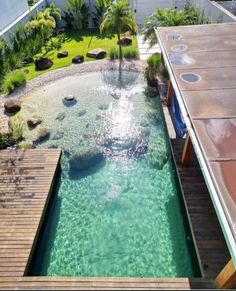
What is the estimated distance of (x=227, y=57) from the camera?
9.82 m

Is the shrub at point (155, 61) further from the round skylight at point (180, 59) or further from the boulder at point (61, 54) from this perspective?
the boulder at point (61, 54)

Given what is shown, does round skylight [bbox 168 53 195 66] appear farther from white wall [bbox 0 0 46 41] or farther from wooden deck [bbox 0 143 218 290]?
white wall [bbox 0 0 46 41]

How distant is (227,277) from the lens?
19.0 ft

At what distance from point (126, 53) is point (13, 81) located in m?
8.36

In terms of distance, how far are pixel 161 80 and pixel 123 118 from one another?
14.2 feet

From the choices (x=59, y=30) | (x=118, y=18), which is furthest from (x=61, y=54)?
(x=59, y=30)

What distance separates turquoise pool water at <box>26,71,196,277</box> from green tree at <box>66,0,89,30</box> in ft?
45.7

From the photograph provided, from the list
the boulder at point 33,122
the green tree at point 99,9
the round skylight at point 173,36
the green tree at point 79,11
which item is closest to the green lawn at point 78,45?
the green tree at point 79,11

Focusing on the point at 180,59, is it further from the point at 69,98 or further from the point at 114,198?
the point at 69,98

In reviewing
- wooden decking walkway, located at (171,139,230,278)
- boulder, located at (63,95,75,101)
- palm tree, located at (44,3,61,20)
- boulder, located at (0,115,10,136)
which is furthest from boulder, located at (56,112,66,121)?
palm tree, located at (44,3,61,20)

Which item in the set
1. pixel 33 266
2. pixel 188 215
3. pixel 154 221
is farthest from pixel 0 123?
pixel 188 215

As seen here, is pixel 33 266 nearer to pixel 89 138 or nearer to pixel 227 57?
pixel 89 138

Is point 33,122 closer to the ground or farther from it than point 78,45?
closer to the ground

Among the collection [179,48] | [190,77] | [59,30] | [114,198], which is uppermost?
[179,48]
